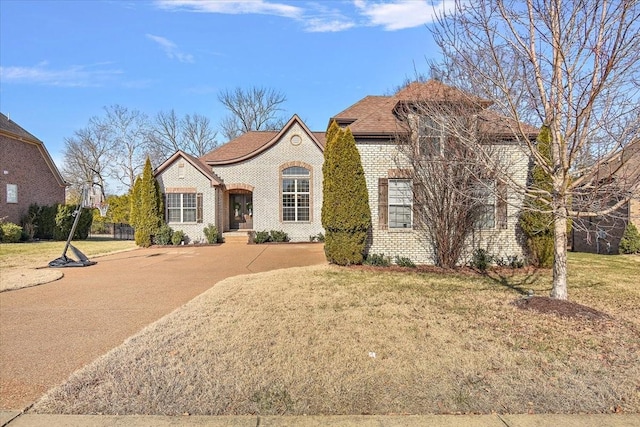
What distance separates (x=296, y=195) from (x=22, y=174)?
17024 mm

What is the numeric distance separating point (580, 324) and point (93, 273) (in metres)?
11.4

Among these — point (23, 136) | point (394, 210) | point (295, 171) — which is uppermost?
point (23, 136)

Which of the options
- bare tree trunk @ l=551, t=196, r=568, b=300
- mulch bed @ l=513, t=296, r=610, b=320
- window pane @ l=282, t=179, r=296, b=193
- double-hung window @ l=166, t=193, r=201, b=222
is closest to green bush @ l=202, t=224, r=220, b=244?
double-hung window @ l=166, t=193, r=201, b=222

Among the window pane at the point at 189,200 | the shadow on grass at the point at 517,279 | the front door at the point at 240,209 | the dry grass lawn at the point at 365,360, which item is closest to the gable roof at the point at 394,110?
the shadow on grass at the point at 517,279

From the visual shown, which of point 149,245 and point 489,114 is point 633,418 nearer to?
point 489,114

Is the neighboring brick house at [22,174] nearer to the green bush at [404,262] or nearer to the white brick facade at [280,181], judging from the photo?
the white brick facade at [280,181]

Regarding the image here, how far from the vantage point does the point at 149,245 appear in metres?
19.4

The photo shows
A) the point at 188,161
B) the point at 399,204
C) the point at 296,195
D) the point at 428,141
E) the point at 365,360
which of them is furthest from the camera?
the point at 296,195

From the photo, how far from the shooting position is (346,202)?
36.8 feet

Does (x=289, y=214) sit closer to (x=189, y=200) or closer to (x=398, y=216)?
(x=189, y=200)

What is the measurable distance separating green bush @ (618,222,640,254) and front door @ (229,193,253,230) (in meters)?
18.1

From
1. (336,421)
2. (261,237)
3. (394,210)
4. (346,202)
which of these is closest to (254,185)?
(261,237)

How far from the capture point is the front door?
2361 centimetres

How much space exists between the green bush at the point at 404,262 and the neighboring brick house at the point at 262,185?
31.1 feet
